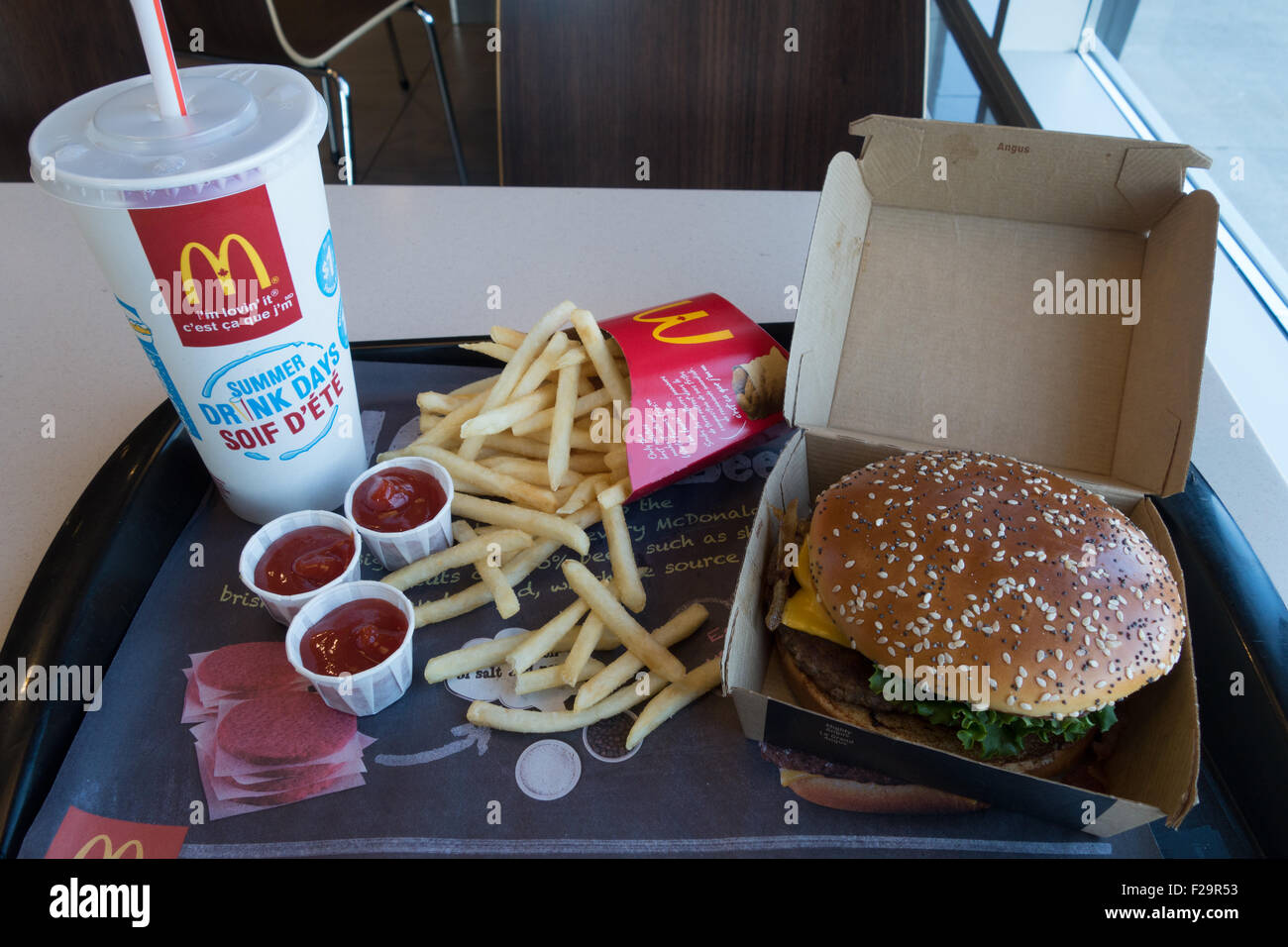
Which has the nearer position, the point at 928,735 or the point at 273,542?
the point at 928,735

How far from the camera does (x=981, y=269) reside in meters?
1.61

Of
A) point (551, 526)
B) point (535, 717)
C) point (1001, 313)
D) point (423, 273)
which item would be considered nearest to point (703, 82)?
point (423, 273)

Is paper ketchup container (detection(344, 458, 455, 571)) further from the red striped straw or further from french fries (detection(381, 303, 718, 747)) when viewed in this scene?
the red striped straw

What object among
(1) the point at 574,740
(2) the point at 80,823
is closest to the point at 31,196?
(2) the point at 80,823

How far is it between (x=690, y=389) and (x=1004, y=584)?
2.08 ft

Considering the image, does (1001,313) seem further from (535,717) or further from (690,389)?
(535,717)

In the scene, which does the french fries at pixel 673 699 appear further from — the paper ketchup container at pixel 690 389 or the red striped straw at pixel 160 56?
the red striped straw at pixel 160 56

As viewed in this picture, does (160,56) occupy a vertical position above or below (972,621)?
above

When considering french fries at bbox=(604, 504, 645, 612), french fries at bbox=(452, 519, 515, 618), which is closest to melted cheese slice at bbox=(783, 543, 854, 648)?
french fries at bbox=(604, 504, 645, 612)

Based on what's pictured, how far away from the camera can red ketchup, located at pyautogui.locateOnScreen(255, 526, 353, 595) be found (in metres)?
1.37

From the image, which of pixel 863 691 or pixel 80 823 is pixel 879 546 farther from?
pixel 80 823

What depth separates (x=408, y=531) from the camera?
4.73 ft

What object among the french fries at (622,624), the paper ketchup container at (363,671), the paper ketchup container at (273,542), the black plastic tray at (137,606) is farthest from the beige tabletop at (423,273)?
the french fries at (622,624)
